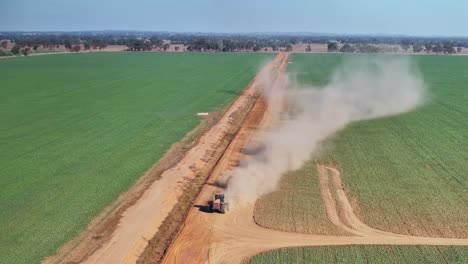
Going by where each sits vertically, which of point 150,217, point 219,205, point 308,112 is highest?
point 308,112

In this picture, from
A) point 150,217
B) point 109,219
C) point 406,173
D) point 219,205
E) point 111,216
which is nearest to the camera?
point 109,219

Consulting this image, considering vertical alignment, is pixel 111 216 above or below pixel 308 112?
below

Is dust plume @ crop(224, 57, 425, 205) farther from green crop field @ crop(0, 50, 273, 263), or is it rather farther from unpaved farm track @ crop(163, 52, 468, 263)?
green crop field @ crop(0, 50, 273, 263)

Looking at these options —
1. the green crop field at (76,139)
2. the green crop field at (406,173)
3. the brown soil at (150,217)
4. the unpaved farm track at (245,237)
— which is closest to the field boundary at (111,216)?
the brown soil at (150,217)

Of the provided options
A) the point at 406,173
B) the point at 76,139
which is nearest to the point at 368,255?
the point at 406,173

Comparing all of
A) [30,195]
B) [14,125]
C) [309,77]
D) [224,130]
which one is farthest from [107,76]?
[30,195]

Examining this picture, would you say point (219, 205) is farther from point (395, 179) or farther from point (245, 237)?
point (395, 179)

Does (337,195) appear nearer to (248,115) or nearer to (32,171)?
(32,171)
